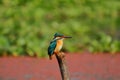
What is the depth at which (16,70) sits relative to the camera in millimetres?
11234

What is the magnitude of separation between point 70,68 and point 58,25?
2.49 m

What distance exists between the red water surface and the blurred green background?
0.40m

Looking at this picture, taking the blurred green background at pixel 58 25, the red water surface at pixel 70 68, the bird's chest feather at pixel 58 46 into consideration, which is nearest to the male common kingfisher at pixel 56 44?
the bird's chest feather at pixel 58 46

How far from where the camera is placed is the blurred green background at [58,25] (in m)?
12.8

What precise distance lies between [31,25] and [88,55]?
1.55 meters

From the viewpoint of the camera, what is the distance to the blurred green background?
12789mm

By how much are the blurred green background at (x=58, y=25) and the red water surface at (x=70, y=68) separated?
0.40 meters

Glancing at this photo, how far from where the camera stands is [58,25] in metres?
13.7

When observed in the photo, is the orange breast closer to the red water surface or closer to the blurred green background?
the red water surface

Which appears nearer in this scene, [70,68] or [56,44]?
[56,44]

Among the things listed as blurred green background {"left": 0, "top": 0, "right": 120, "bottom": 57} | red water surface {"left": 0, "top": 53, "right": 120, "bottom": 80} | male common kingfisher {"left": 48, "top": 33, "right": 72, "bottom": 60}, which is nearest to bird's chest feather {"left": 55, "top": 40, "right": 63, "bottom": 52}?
male common kingfisher {"left": 48, "top": 33, "right": 72, "bottom": 60}

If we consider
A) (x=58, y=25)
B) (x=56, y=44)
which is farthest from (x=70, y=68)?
(x=56, y=44)

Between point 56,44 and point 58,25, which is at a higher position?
point 56,44

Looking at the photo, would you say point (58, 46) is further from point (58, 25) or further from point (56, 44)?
point (58, 25)
